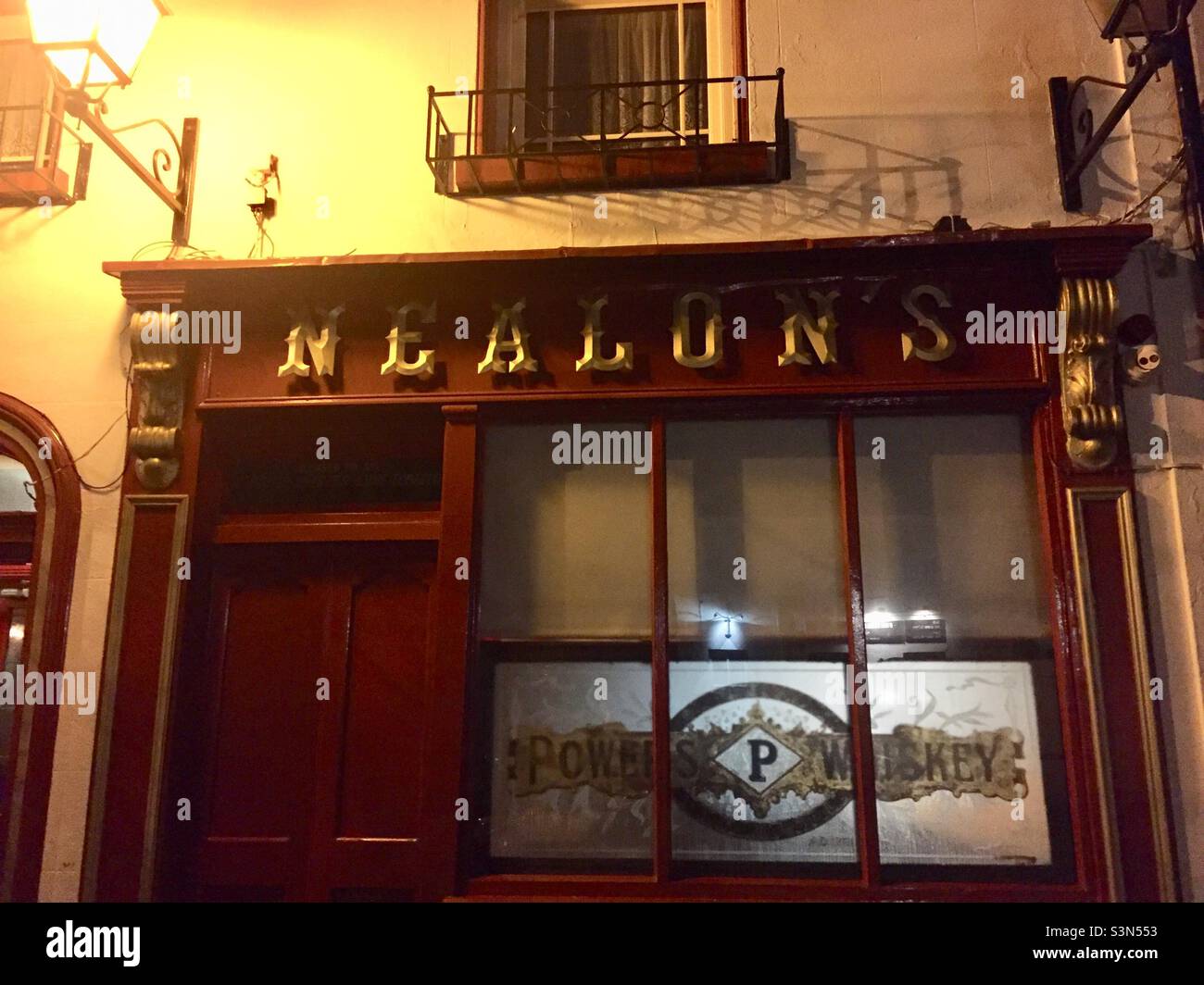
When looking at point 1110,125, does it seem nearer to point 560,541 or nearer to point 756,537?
point 756,537

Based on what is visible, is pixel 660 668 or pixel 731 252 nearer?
pixel 660 668

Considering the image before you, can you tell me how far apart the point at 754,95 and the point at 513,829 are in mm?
4071

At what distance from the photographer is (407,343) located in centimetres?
481

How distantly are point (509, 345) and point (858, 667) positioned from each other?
7.62ft

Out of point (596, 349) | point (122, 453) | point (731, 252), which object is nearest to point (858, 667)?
point (596, 349)

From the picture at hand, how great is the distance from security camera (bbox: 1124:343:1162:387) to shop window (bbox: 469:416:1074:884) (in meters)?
0.58

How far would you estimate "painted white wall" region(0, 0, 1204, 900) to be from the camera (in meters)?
4.93

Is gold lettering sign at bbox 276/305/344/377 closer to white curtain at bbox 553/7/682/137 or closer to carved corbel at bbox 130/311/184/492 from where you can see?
carved corbel at bbox 130/311/184/492

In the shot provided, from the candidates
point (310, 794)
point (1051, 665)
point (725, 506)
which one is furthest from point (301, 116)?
point (1051, 665)

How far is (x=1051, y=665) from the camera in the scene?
173 inches

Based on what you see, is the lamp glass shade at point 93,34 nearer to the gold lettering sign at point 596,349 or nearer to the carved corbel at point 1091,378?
the gold lettering sign at point 596,349

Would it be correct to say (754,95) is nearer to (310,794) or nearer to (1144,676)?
(1144,676)

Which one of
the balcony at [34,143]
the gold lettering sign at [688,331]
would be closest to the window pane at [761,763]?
the gold lettering sign at [688,331]

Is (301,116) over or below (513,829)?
over
